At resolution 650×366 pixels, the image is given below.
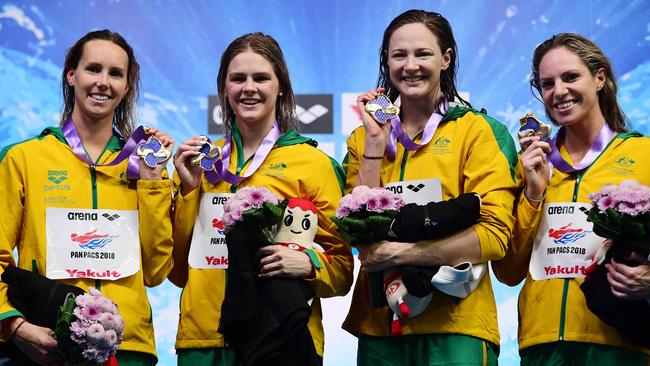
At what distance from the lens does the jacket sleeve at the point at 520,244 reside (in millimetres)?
3654

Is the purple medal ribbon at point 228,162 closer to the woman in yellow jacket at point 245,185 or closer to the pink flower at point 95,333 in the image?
the woman in yellow jacket at point 245,185

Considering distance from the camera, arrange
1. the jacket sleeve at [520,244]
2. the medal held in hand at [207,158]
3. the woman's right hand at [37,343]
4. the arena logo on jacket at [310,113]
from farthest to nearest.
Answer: the arena logo on jacket at [310,113], the medal held in hand at [207,158], the jacket sleeve at [520,244], the woman's right hand at [37,343]

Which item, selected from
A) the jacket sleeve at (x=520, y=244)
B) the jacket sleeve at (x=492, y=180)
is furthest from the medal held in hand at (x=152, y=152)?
the jacket sleeve at (x=520, y=244)

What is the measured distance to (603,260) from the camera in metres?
3.50

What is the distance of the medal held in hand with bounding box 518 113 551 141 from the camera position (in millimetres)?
3785

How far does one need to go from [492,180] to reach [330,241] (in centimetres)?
61

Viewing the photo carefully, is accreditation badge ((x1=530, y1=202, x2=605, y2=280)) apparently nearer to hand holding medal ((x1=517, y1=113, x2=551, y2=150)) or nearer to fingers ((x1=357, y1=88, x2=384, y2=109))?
hand holding medal ((x1=517, y1=113, x2=551, y2=150))

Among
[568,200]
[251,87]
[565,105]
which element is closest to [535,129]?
[565,105]

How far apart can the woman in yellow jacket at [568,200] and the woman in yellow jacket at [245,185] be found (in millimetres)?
646

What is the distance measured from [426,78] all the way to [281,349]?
3.58 feet

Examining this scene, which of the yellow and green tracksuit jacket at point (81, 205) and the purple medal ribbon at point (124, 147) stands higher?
the purple medal ribbon at point (124, 147)

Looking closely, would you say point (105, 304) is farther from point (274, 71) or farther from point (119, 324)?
point (274, 71)

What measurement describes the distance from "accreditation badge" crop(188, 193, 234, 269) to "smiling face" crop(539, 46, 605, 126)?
1.20 m

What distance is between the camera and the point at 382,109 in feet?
12.4
